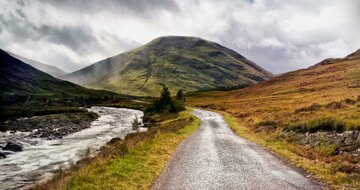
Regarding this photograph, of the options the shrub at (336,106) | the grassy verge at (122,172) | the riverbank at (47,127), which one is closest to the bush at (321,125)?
the shrub at (336,106)

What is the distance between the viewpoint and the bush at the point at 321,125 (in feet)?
89.6

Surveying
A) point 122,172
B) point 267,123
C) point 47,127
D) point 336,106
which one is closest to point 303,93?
point 267,123

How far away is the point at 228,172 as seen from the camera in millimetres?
18875

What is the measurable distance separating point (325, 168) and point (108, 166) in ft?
44.0

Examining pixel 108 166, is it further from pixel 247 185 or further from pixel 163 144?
pixel 163 144

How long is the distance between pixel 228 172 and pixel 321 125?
15.4 meters

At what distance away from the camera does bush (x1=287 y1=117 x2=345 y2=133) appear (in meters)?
27.3

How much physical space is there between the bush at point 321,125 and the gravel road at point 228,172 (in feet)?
21.9

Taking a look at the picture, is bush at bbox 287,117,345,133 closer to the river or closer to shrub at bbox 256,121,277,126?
shrub at bbox 256,121,277,126

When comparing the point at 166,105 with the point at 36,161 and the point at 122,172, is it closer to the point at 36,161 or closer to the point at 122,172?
the point at 36,161

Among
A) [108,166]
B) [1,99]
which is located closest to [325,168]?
[108,166]

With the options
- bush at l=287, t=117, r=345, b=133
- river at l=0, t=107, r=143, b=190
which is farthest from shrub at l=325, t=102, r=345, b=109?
river at l=0, t=107, r=143, b=190

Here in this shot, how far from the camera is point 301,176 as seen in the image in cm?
1817

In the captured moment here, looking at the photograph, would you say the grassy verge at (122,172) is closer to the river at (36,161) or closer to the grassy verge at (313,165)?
the river at (36,161)
